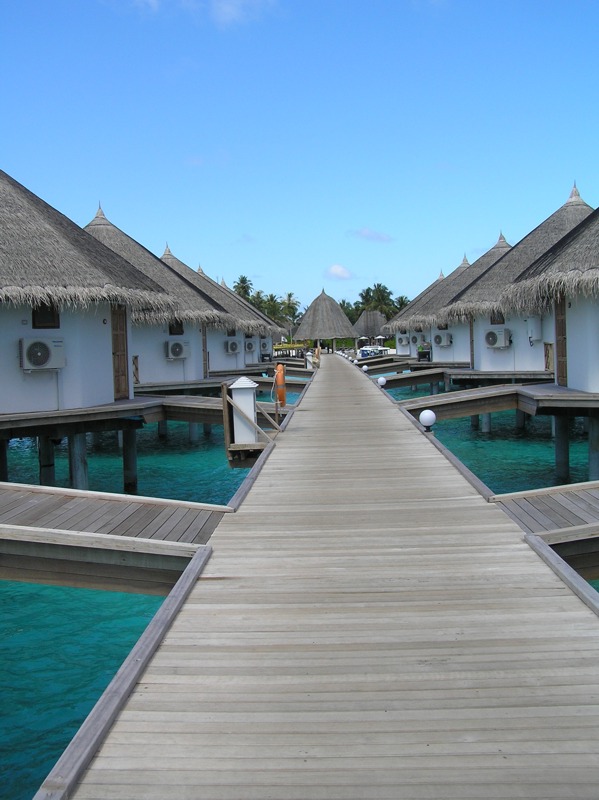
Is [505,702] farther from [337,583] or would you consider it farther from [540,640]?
[337,583]

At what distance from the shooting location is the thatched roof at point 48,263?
37.5 ft

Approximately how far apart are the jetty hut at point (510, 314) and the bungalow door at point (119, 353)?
10444 mm

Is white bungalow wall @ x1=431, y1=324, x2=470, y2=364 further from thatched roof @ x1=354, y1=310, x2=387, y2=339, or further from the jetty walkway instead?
thatched roof @ x1=354, y1=310, x2=387, y2=339

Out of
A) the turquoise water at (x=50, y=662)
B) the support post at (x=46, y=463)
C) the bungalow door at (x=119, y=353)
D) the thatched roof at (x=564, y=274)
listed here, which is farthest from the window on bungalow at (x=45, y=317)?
Answer: the thatched roof at (x=564, y=274)

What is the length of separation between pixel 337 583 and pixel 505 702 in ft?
4.96

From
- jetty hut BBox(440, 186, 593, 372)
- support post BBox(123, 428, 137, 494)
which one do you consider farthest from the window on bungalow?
jetty hut BBox(440, 186, 593, 372)

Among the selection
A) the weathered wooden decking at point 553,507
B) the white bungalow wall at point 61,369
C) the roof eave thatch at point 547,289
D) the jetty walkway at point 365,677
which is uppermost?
the roof eave thatch at point 547,289

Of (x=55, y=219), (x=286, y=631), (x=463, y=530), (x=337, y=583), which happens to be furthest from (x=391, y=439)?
(x=55, y=219)

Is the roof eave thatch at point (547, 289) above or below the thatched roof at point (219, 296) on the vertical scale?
below

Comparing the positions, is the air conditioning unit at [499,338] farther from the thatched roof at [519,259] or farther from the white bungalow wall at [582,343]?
the white bungalow wall at [582,343]

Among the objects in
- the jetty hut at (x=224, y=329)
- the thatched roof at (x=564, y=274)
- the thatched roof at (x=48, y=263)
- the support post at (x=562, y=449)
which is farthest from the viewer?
the jetty hut at (x=224, y=329)

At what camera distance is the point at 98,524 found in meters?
5.96

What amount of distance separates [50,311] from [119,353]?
2.38 metres

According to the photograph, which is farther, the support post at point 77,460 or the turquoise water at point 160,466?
the turquoise water at point 160,466
